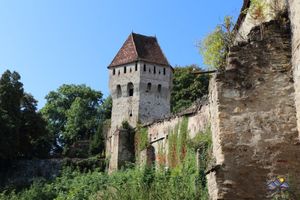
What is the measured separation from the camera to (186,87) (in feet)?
160

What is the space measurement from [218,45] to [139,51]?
3041cm

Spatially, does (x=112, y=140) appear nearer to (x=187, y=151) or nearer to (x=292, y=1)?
(x=187, y=151)

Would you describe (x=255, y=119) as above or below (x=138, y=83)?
below

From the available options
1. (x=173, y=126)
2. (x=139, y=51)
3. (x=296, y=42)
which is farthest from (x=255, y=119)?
(x=139, y=51)

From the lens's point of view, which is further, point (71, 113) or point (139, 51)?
point (71, 113)

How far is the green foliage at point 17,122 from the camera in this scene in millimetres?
35312

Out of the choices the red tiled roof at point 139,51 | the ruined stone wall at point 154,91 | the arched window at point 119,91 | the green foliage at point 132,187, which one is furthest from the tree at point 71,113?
the green foliage at point 132,187

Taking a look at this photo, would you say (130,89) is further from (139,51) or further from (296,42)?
(296,42)

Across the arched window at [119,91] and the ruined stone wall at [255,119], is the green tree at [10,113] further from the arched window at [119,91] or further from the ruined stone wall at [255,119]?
the ruined stone wall at [255,119]

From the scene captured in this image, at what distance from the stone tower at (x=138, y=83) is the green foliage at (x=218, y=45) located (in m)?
26.5

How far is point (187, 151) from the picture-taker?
25.2 meters

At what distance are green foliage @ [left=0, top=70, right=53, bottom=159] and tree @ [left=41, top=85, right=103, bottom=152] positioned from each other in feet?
26.0

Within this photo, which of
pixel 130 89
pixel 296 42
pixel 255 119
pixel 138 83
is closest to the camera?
pixel 296 42

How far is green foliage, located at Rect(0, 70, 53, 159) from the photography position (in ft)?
116
